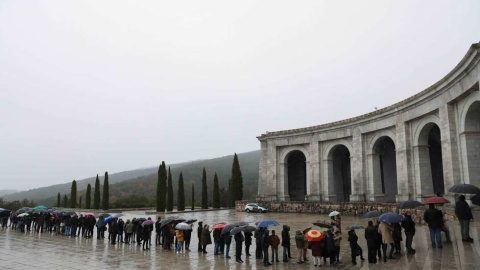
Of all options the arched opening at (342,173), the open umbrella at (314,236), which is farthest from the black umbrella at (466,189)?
the arched opening at (342,173)

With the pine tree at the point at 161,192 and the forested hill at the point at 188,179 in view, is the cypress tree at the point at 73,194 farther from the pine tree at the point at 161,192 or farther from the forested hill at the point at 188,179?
the forested hill at the point at 188,179

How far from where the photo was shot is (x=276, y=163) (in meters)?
40.8

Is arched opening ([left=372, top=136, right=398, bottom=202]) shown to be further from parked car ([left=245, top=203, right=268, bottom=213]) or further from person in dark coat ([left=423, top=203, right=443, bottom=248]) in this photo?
person in dark coat ([left=423, top=203, right=443, bottom=248])

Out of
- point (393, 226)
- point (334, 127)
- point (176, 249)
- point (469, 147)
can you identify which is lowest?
point (176, 249)

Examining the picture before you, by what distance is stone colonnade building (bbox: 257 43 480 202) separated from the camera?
66.7 feet

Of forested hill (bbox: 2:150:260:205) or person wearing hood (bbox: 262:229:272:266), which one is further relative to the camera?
forested hill (bbox: 2:150:260:205)

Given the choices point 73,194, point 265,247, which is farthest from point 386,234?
point 73,194

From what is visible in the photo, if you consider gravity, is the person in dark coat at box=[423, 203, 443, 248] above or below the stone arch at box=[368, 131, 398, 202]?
below

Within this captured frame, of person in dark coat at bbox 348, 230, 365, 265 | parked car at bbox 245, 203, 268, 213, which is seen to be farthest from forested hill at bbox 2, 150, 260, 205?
person in dark coat at bbox 348, 230, 365, 265

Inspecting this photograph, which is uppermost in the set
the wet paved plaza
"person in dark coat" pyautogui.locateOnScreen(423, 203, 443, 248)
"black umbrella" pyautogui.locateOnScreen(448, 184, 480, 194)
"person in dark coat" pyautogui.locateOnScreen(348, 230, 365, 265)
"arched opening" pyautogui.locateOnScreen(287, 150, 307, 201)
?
"arched opening" pyautogui.locateOnScreen(287, 150, 307, 201)

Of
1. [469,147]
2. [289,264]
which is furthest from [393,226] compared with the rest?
[469,147]

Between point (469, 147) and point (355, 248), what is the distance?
522 inches

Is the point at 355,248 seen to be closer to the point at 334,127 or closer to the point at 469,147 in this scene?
the point at 469,147

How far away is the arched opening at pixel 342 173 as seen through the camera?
131 ft
